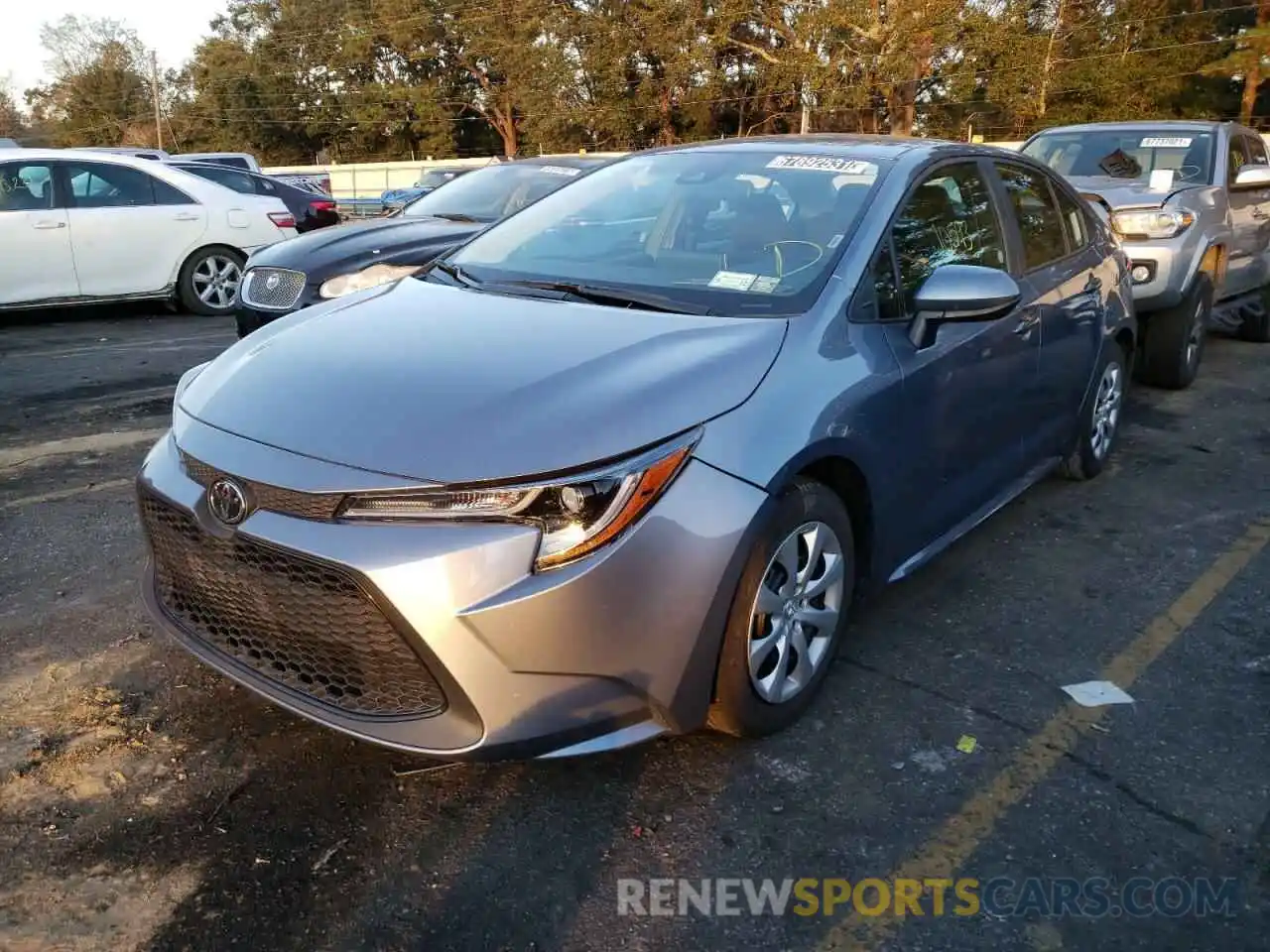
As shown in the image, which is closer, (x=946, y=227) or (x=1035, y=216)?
(x=946, y=227)

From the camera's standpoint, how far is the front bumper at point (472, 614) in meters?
2.29

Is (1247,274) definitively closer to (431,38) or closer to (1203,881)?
(1203,881)

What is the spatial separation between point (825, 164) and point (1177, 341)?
4318 mm

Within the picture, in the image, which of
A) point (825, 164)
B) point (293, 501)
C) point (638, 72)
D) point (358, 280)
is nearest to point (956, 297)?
point (825, 164)

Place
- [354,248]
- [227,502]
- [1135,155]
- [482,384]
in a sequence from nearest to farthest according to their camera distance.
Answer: [227,502], [482,384], [354,248], [1135,155]

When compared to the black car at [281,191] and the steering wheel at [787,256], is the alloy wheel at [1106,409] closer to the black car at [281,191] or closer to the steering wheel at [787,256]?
the steering wheel at [787,256]

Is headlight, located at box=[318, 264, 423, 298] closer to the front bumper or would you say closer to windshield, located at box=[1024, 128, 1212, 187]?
the front bumper

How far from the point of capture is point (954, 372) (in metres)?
3.48

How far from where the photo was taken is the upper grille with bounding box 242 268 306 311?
254 inches

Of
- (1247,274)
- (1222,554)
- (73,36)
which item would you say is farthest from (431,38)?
(1222,554)

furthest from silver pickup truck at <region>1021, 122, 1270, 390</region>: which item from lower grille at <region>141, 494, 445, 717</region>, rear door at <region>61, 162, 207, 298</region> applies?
rear door at <region>61, 162, 207, 298</region>

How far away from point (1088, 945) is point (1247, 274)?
7531 millimetres

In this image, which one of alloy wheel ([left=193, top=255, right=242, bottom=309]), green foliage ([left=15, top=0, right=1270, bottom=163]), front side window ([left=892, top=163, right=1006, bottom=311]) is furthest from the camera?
green foliage ([left=15, top=0, right=1270, bottom=163])

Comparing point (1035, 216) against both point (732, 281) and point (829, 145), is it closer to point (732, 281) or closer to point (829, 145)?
point (829, 145)
